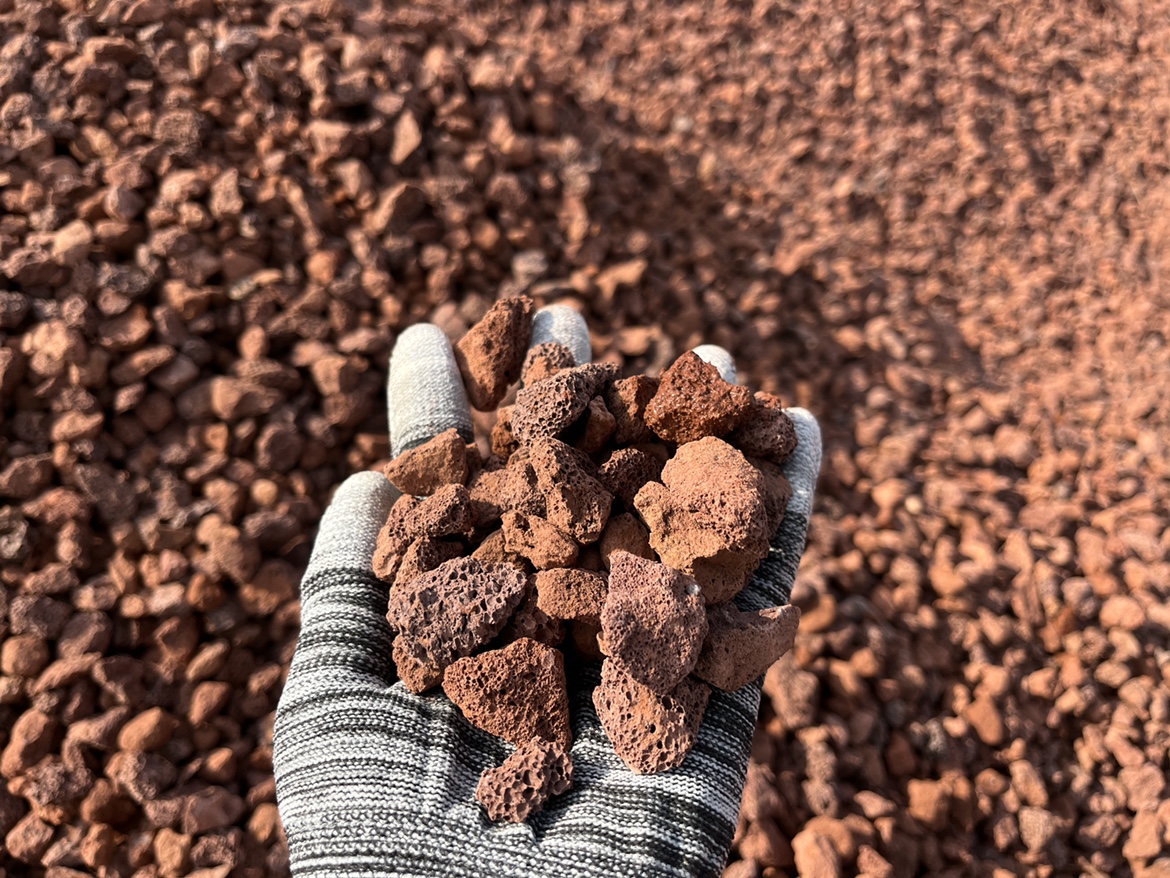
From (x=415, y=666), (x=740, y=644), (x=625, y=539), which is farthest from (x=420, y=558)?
(x=740, y=644)

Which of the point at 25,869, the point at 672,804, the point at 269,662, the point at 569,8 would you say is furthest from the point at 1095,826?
the point at 569,8

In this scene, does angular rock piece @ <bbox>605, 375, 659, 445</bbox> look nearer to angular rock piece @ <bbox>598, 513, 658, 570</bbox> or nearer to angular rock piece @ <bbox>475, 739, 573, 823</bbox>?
angular rock piece @ <bbox>598, 513, 658, 570</bbox>

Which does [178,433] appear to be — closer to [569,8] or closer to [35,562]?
[35,562]

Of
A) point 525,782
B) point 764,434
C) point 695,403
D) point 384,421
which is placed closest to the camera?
point 525,782

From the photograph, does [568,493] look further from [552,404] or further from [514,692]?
[514,692]

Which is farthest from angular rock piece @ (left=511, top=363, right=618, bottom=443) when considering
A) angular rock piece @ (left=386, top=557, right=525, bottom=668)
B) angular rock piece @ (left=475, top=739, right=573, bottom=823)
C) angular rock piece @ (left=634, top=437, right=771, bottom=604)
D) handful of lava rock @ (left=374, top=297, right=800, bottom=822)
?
angular rock piece @ (left=475, top=739, right=573, bottom=823)

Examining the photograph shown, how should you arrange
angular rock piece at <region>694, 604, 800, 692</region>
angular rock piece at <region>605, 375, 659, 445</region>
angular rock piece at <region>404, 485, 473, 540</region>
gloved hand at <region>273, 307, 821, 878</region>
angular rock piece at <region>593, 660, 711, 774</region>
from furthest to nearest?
angular rock piece at <region>605, 375, 659, 445</region>, angular rock piece at <region>404, 485, 473, 540</region>, angular rock piece at <region>694, 604, 800, 692</region>, angular rock piece at <region>593, 660, 711, 774</region>, gloved hand at <region>273, 307, 821, 878</region>
